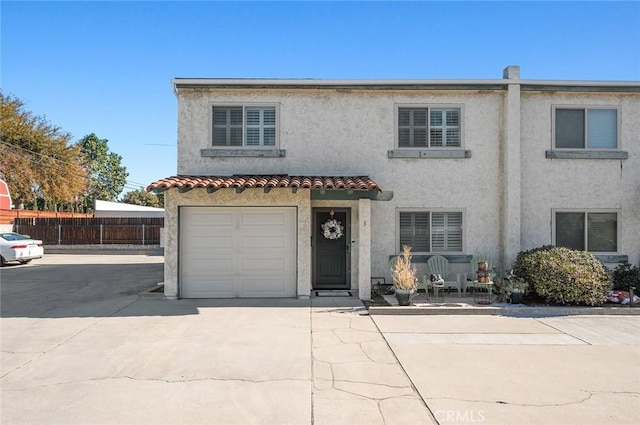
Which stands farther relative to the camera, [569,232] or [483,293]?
[569,232]

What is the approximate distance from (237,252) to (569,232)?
9047mm

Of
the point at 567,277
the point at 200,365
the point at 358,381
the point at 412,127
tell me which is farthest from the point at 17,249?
the point at 567,277

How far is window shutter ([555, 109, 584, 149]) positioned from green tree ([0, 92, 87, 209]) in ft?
122

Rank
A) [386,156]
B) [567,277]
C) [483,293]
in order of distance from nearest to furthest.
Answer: [567,277], [483,293], [386,156]

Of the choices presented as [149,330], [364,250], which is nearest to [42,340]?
[149,330]

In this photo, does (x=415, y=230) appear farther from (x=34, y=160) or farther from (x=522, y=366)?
(x=34, y=160)

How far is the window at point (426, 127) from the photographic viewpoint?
37.8 ft

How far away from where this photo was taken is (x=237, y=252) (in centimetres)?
1086

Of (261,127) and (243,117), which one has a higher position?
(243,117)

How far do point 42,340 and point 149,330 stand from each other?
1687 mm

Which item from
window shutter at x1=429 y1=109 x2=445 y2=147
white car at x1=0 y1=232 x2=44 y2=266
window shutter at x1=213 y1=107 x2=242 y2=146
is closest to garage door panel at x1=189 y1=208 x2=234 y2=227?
window shutter at x1=213 y1=107 x2=242 y2=146

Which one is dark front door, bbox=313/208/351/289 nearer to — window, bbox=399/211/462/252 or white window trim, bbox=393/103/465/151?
window, bbox=399/211/462/252

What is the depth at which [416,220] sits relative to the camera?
11516 millimetres

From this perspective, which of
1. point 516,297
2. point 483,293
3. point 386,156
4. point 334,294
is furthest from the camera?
point 386,156
